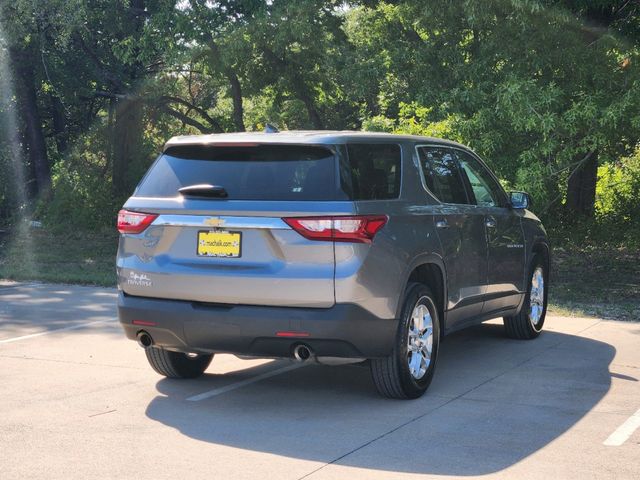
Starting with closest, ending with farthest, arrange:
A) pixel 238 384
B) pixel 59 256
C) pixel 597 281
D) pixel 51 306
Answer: pixel 238 384
pixel 51 306
pixel 597 281
pixel 59 256

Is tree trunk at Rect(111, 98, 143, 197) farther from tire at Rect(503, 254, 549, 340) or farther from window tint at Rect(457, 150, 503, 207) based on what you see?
window tint at Rect(457, 150, 503, 207)

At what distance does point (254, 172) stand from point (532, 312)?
13.2 ft

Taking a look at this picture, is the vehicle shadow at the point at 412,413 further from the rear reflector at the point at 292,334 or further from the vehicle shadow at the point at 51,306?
the vehicle shadow at the point at 51,306

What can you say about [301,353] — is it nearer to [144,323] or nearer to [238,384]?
[144,323]

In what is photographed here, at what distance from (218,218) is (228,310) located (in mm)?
598

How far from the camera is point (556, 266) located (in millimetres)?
17891

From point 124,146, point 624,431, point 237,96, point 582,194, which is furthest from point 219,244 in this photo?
point 124,146

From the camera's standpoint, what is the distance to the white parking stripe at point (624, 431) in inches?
223

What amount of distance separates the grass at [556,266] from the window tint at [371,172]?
527cm

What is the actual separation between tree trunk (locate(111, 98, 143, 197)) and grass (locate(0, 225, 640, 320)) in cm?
191

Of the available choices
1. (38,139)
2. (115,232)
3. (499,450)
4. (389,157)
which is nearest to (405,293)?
(389,157)

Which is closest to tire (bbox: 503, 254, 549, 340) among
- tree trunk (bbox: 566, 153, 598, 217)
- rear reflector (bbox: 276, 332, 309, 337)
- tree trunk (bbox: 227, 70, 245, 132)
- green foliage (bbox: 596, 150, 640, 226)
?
rear reflector (bbox: 276, 332, 309, 337)

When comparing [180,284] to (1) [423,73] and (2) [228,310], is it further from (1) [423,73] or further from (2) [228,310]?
(1) [423,73]

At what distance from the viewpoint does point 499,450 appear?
17.9 feet
